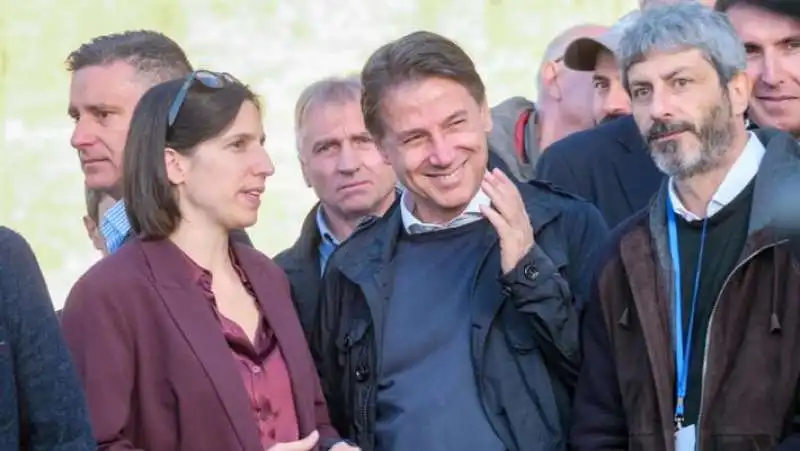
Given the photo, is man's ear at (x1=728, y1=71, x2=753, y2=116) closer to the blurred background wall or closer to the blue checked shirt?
the blue checked shirt

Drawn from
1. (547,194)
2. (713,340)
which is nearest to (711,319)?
(713,340)

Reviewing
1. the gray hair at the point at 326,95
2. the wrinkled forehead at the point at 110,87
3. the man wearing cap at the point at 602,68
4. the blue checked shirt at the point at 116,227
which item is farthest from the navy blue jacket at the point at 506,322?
the man wearing cap at the point at 602,68

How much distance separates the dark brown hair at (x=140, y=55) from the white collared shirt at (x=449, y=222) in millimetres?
823

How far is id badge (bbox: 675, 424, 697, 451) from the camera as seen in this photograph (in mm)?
3238

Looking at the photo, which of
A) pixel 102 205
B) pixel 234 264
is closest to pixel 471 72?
Result: pixel 234 264

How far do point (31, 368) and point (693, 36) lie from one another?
167 centimetres

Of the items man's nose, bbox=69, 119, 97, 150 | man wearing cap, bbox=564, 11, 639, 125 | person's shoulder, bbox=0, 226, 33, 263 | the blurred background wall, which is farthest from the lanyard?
the blurred background wall

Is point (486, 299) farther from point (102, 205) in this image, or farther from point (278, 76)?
point (278, 76)

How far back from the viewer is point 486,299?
140 inches

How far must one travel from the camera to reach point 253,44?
33.9 feet

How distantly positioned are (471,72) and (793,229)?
3.00 ft

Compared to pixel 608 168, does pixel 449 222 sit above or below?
below

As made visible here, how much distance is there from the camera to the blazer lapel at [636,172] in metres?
4.22

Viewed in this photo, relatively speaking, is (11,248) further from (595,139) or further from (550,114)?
(550,114)
